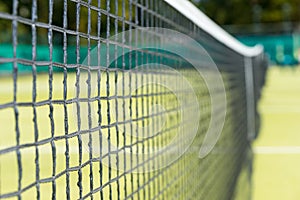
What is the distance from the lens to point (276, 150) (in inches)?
252

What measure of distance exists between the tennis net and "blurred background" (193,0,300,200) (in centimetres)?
20

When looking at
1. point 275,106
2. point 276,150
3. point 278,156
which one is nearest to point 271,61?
point 275,106

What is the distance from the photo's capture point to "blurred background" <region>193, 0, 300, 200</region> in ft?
16.1

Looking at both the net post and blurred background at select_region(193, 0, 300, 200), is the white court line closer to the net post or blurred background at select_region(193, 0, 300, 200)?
blurred background at select_region(193, 0, 300, 200)

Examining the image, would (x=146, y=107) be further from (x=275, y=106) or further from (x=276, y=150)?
(x=275, y=106)

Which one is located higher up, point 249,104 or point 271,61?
point 271,61

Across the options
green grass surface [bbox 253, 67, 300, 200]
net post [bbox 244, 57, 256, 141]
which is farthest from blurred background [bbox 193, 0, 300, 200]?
net post [bbox 244, 57, 256, 141]

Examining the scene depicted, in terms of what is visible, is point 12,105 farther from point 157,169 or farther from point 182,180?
point 182,180

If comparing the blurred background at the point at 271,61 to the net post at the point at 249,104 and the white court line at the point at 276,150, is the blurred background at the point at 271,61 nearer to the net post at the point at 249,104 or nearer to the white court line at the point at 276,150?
the white court line at the point at 276,150

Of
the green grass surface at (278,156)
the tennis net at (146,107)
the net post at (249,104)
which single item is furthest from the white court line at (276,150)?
the tennis net at (146,107)

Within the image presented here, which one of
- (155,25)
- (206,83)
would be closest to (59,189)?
(206,83)

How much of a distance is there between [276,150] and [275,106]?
5518mm

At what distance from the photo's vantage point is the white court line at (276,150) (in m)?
6.28

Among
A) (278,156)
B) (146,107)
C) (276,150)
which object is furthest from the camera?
(276,150)
